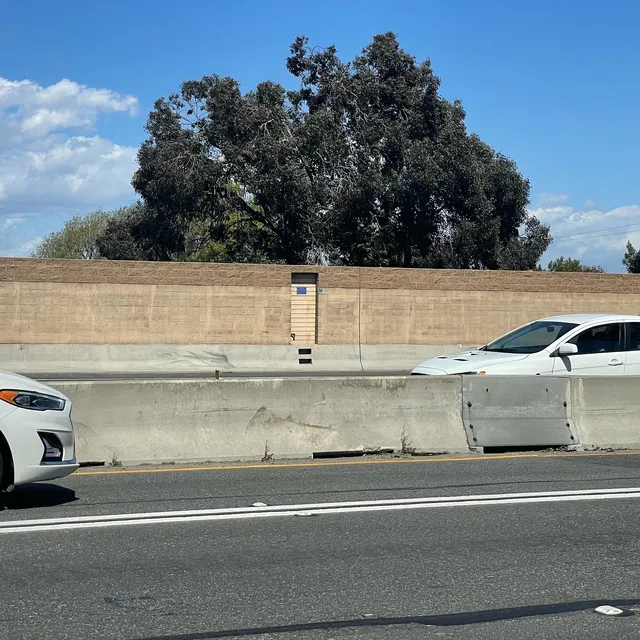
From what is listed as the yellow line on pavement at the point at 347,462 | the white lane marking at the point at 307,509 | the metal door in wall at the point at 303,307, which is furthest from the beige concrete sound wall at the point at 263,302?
the white lane marking at the point at 307,509

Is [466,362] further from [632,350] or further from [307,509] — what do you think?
[307,509]

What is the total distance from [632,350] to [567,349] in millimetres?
1400

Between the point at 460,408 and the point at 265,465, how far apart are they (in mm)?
2684

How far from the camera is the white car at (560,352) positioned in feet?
42.5

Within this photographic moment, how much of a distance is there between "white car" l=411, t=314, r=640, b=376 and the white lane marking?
4268 millimetres

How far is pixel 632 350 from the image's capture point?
1391 centimetres

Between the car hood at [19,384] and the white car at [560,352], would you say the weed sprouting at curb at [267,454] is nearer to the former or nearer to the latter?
the car hood at [19,384]

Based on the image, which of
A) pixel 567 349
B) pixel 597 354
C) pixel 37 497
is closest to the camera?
pixel 37 497

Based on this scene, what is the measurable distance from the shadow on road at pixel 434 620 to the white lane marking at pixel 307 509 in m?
2.61

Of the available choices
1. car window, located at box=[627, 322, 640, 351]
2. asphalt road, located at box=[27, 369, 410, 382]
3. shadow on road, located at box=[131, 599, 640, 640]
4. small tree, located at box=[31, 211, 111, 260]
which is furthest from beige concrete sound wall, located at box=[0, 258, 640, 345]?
small tree, located at box=[31, 211, 111, 260]

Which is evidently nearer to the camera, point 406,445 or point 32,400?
point 32,400

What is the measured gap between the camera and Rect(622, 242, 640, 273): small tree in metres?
67.2

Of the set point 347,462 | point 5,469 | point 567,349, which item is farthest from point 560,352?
point 5,469

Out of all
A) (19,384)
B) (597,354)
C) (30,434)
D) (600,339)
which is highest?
(600,339)
